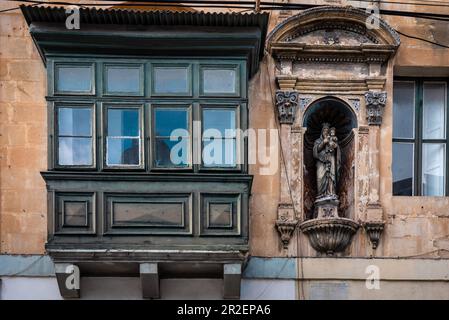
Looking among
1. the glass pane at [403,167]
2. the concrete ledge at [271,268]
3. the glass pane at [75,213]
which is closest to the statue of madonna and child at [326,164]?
the concrete ledge at [271,268]

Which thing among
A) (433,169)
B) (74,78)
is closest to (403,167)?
(433,169)

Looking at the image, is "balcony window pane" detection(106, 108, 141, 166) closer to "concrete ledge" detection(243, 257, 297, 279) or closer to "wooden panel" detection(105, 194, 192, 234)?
"wooden panel" detection(105, 194, 192, 234)

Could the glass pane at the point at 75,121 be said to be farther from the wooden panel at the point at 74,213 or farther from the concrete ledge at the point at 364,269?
the concrete ledge at the point at 364,269

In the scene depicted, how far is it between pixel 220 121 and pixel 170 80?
42.2 inches

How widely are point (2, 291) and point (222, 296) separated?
363cm

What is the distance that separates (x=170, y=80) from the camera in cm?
1655

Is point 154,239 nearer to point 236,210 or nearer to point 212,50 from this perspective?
A: point 236,210

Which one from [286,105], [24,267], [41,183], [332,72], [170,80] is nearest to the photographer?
[170,80]

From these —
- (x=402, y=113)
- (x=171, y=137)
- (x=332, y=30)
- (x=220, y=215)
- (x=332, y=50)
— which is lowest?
(x=220, y=215)

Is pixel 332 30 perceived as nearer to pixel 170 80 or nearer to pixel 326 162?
pixel 326 162

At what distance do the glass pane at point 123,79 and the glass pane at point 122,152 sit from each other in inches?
33.5

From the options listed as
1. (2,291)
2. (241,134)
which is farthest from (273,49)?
(2,291)

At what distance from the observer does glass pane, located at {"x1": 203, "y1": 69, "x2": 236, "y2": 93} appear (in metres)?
16.5

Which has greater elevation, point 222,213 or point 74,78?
point 74,78
